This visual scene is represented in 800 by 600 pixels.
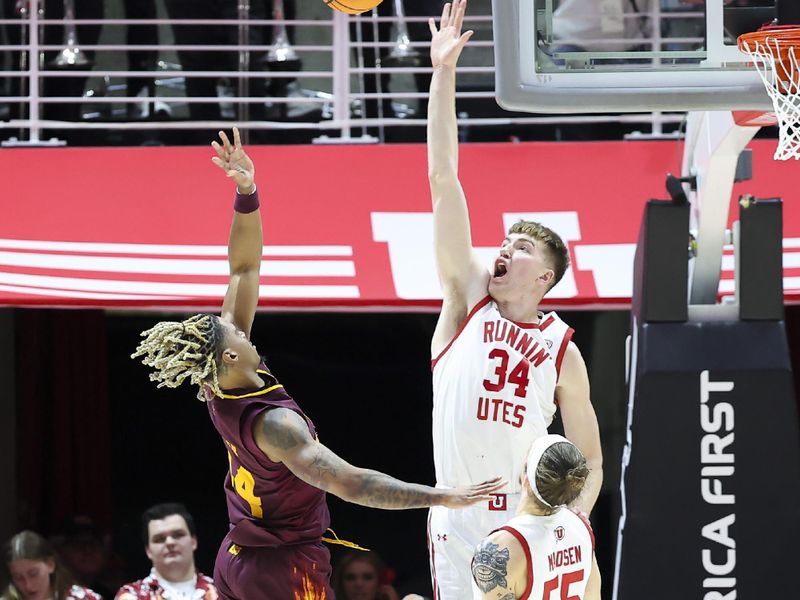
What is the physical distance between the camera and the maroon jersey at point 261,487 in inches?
170

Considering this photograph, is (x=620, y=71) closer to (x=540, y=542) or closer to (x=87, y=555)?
(x=540, y=542)

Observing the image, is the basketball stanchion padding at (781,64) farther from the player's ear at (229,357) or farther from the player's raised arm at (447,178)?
the player's ear at (229,357)

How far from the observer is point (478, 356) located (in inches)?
181

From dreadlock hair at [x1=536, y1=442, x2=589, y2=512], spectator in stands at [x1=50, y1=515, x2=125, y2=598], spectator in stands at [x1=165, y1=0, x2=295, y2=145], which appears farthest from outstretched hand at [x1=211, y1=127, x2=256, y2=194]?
spectator in stands at [x1=165, y1=0, x2=295, y2=145]

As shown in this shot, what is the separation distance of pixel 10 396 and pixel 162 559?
1754 millimetres

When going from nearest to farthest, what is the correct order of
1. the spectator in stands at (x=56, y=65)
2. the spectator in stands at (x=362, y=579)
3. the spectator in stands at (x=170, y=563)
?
1. the spectator in stands at (x=170, y=563)
2. the spectator in stands at (x=362, y=579)
3. the spectator in stands at (x=56, y=65)

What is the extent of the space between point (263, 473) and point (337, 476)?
0.39 metres

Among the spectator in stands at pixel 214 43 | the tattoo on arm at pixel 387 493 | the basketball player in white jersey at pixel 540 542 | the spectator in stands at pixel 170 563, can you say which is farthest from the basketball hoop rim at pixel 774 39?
the spectator in stands at pixel 214 43

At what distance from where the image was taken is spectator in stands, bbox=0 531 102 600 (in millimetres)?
6914

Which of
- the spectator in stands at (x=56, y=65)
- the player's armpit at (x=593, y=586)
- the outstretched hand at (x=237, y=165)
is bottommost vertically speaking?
the player's armpit at (x=593, y=586)

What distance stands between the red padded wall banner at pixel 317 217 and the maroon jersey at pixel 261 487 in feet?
6.05

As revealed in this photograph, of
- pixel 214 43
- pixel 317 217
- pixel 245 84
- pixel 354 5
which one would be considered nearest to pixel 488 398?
pixel 354 5

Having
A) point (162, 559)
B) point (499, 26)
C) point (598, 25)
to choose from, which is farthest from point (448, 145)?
point (162, 559)

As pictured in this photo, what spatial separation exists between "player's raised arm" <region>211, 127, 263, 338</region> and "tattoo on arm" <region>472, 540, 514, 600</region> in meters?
1.43
